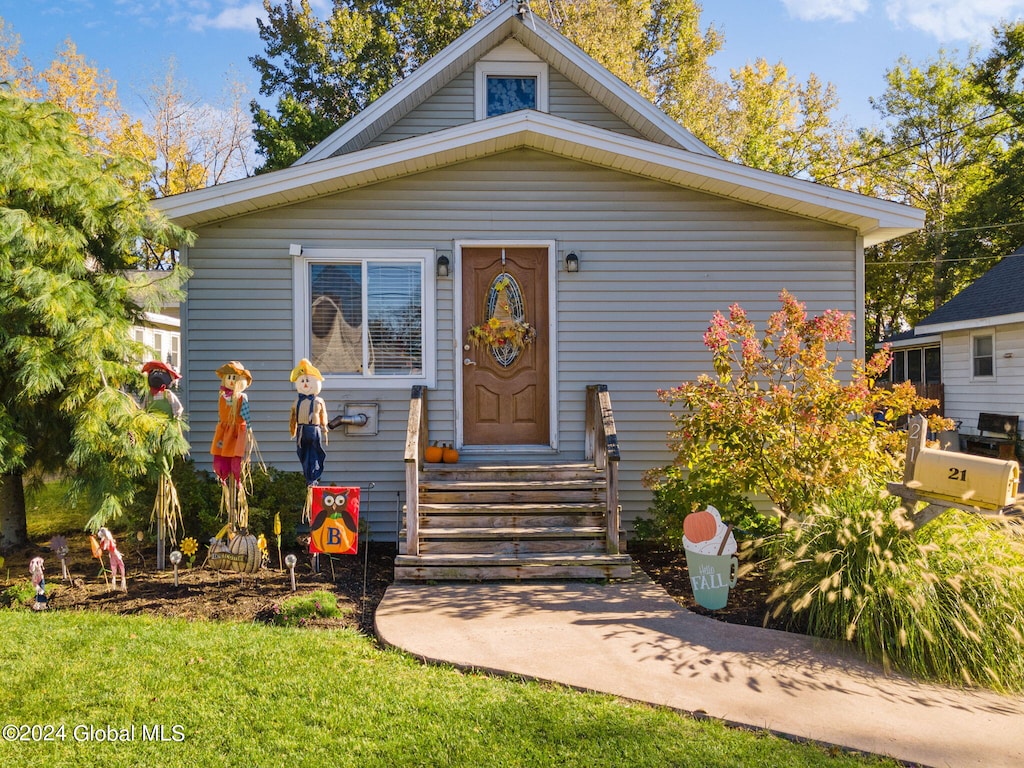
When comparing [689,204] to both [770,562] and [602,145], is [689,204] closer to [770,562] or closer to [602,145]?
[602,145]

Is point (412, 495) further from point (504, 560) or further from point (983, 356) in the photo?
point (983, 356)

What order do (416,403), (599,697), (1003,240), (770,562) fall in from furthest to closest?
(1003,240) → (416,403) → (770,562) → (599,697)

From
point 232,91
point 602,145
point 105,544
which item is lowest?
point 105,544

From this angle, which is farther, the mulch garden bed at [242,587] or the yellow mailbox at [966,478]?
the mulch garden bed at [242,587]

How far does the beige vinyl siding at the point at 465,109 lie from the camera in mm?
9336

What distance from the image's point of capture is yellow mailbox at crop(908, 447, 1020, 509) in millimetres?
3998

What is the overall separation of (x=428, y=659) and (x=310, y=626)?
1.00 m

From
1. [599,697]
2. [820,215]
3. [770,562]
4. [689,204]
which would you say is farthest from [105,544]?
[820,215]

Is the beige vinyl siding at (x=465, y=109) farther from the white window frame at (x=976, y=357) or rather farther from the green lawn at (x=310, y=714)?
the white window frame at (x=976, y=357)

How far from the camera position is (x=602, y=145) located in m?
6.77

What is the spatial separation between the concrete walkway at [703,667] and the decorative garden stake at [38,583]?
91.0 inches

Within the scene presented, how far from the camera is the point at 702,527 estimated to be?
5.10 meters

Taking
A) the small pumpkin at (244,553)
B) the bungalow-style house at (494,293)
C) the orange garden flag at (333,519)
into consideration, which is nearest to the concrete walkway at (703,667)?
the orange garden flag at (333,519)

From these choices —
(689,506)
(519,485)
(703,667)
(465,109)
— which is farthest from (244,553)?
(465,109)
